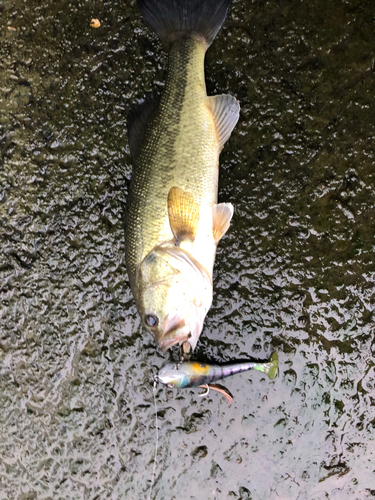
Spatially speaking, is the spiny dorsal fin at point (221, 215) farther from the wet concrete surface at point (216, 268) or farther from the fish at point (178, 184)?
the wet concrete surface at point (216, 268)

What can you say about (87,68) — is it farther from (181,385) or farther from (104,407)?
(104,407)

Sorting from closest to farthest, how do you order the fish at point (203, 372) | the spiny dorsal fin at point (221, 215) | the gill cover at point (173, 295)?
the gill cover at point (173, 295) < the spiny dorsal fin at point (221, 215) < the fish at point (203, 372)

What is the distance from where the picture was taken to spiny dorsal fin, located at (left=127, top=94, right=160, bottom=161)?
2217 millimetres

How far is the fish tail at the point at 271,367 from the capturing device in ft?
8.32

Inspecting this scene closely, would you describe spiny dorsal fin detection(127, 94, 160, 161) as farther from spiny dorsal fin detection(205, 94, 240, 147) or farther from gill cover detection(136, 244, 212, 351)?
gill cover detection(136, 244, 212, 351)

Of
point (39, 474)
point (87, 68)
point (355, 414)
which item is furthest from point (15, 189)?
point (355, 414)

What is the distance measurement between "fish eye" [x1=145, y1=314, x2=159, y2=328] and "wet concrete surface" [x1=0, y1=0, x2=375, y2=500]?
0.63 m

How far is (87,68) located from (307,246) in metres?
2.12

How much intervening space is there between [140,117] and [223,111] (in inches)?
21.0

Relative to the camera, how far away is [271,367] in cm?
255

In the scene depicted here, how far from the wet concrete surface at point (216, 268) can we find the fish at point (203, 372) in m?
0.09

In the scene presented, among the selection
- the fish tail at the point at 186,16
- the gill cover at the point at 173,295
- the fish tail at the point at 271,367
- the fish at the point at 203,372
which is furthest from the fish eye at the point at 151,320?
the fish tail at the point at 186,16

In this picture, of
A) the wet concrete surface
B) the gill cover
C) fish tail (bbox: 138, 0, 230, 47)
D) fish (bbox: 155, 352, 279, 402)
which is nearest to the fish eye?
the gill cover

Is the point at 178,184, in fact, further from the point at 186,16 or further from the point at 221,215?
the point at 186,16
